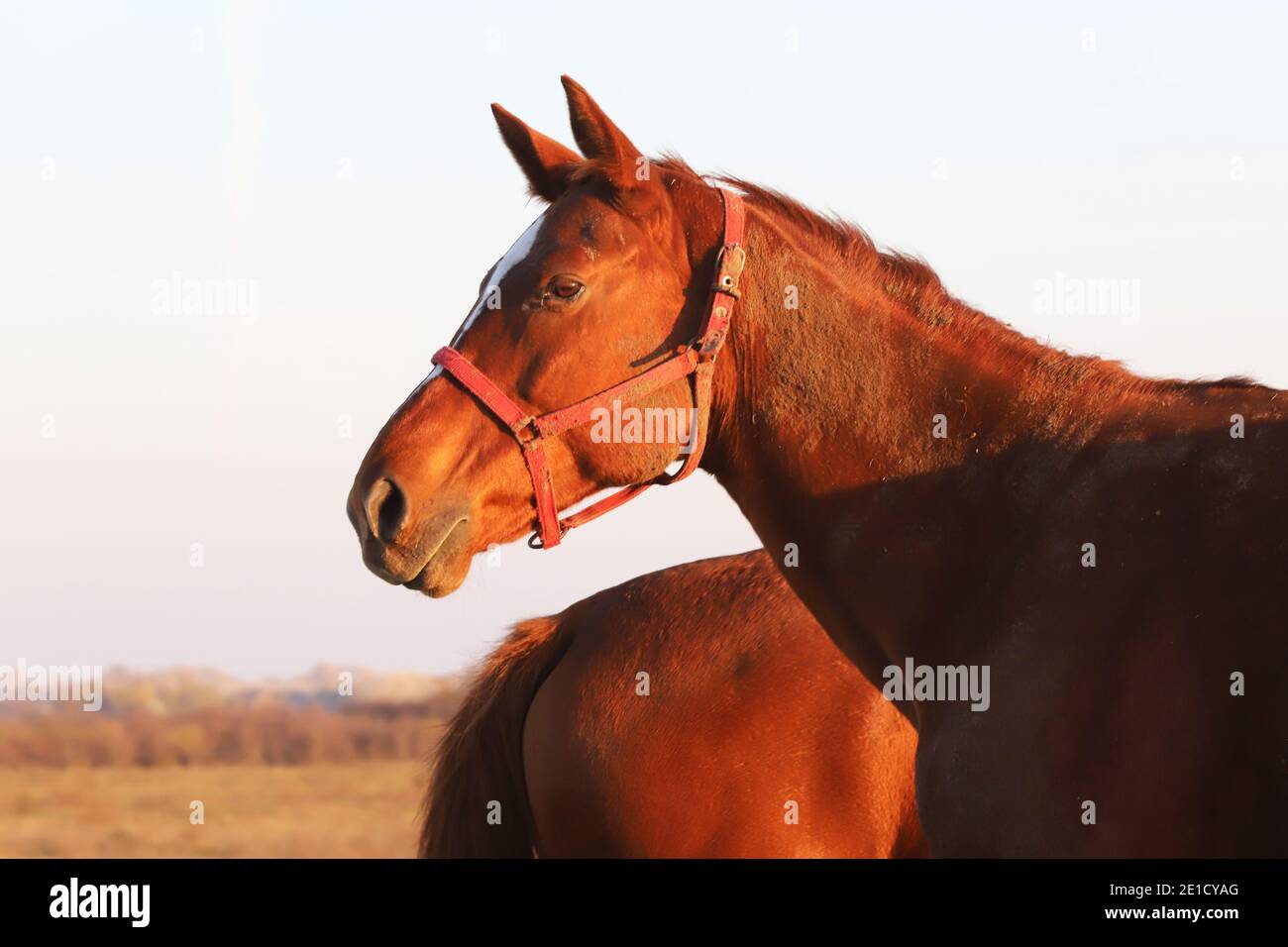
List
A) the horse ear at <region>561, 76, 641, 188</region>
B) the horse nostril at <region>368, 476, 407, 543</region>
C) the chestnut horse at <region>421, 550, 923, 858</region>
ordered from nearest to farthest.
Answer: the horse nostril at <region>368, 476, 407, 543</region> → the horse ear at <region>561, 76, 641, 188</region> → the chestnut horse at <region>421, 550, 923, 858</region>

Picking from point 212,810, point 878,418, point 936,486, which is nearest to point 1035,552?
point 936,486

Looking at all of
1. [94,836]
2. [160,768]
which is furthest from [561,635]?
[160,768]

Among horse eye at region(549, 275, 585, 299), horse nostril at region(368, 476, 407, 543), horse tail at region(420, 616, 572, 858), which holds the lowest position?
horse tail at region(420, 616, 572, 858)

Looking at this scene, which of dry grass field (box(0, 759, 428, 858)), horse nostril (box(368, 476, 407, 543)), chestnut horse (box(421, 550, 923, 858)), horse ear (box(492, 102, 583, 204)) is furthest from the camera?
dry grass field (box(0, 759, 428, 858))

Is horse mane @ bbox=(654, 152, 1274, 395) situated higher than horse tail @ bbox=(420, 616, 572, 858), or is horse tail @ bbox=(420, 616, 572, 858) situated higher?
horse mane @ bbox=(654, 152, 1274, 395)

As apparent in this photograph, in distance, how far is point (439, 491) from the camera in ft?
13.2

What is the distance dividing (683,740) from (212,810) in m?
19.8

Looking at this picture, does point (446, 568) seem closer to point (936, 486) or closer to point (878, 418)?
point (878, 418)

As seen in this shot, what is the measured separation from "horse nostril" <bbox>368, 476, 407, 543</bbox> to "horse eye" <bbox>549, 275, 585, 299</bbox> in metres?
0.76

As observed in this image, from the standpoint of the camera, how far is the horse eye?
13.6ft

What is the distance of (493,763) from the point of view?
19.0 ft

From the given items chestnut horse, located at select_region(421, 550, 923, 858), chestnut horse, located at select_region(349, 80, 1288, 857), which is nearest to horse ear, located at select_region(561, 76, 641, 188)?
chestnut horse, located at select_region(349, 80, 1288, 857)

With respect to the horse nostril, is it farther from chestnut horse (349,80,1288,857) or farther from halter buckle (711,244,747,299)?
halter buckle (711,244,747,299)

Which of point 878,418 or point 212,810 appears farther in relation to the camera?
point 212,810
